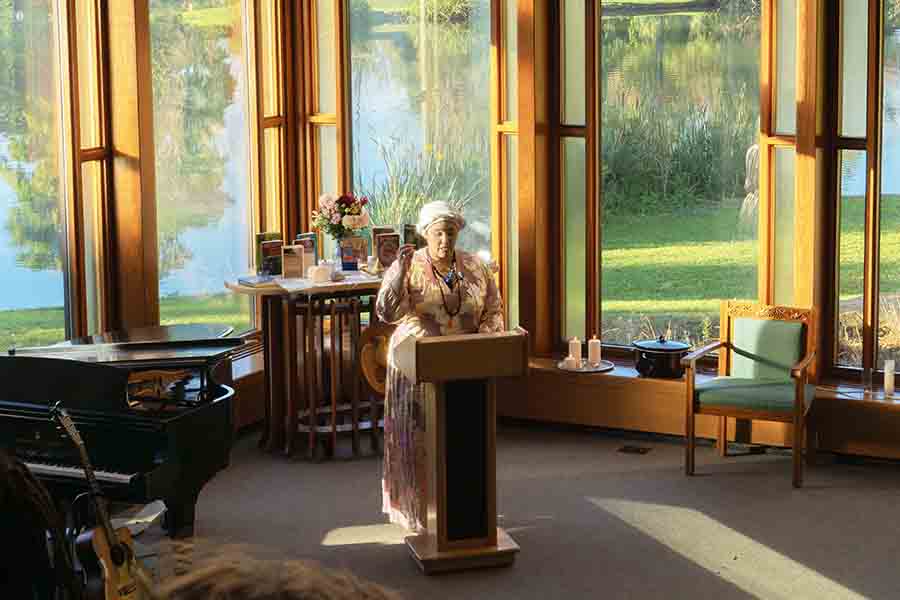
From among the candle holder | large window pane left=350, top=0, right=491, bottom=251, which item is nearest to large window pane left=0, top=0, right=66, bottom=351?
large window pane left=350, top=0, right=491, bottom=251

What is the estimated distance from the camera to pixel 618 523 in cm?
621

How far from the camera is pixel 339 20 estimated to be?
27.5 feet

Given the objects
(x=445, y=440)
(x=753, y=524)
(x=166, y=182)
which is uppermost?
(x=166, y=182)

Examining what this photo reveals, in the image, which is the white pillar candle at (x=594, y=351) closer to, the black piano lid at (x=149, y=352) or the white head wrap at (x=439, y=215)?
the white head wrap at (x=439, y=215)

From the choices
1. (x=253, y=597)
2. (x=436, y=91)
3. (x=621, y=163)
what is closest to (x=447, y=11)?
(x=436, y=91)

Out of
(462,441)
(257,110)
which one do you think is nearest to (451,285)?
(462,441)

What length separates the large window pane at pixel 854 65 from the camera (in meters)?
7.11

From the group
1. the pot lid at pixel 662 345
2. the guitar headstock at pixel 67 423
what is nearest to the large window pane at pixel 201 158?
the pot lid at pixel 662 345

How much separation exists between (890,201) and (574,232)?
6.25ft

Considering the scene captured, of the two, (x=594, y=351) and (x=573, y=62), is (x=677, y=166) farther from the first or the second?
(x=594, y=351)

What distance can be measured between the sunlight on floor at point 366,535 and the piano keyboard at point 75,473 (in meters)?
1.17

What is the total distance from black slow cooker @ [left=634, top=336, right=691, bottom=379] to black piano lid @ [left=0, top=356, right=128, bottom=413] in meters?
3.48

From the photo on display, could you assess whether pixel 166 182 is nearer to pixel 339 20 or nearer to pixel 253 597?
pixel 339 20

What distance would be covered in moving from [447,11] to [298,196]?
5.24 ft
